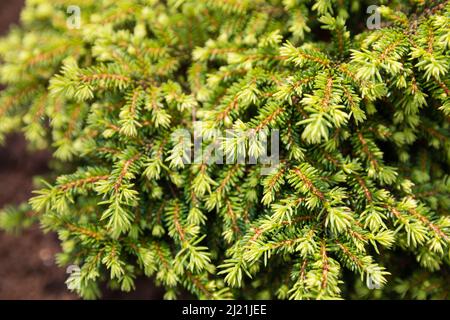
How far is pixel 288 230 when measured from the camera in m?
1.36

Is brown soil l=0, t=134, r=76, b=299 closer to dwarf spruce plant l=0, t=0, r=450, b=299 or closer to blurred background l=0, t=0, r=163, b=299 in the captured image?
blurred background l=0, t=0, r=163, b=299

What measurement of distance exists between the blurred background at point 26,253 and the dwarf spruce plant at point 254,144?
0.43 meters

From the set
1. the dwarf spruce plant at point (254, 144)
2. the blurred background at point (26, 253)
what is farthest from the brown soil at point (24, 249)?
the dwarf spruce plant at point (254, 144)

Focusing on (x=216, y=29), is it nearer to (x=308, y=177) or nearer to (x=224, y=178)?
(x=224, y=178)

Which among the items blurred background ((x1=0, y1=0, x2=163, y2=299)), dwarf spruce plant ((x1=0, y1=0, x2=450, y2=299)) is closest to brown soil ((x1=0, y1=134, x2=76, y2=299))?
blurred background ((x1=0, y1=0, x2=163, y2=299))

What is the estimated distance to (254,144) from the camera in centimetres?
130

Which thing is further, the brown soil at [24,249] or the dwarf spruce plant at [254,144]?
the brown soil at [24,249]

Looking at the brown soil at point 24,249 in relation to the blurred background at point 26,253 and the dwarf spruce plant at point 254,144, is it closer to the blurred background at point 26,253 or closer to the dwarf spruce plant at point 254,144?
the blurred background at point 26,253

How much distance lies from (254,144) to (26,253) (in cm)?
156

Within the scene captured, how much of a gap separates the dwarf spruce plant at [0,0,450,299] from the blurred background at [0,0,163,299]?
43 cm

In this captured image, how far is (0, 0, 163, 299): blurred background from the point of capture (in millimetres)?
2076

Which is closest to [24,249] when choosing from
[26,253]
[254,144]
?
[26,253]

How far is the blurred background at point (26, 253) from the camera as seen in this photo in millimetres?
2076
